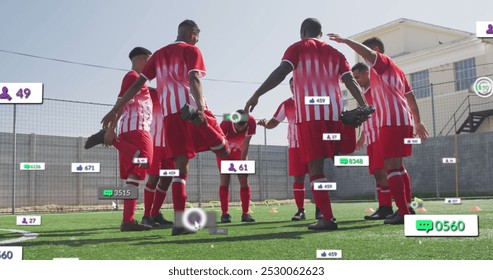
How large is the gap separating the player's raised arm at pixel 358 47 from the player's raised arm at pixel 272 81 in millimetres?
353

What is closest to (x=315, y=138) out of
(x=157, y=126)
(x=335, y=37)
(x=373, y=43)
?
(x=335, y=37)

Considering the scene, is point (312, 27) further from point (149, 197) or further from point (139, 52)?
point (149, 197)

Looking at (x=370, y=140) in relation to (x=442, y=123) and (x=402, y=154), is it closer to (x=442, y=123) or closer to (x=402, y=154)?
(x=402, y=154)

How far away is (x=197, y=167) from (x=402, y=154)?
26.4ft

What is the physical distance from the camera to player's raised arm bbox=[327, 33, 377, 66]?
10.5ft

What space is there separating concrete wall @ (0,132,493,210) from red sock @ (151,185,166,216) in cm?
213

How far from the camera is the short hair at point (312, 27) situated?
3.52m

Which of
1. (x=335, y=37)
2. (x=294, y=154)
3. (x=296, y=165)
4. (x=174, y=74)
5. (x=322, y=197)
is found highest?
(x=335, y=37)

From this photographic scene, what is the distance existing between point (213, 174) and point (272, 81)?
8704mm

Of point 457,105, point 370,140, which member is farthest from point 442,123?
point 370,140

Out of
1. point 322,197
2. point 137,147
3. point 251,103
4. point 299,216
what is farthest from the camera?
point 299,216

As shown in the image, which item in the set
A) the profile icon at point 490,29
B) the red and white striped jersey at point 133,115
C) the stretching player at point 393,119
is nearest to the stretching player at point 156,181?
the red and white striped jersey at point 133,115

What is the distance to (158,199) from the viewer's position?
4539 millimetres

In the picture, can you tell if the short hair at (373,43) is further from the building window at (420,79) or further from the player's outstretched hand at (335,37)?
the building window at (420,79)
